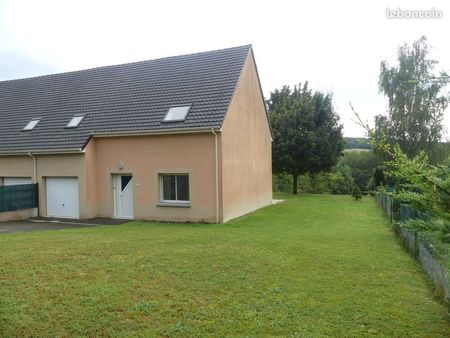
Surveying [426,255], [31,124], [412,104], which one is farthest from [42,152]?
[412,104]

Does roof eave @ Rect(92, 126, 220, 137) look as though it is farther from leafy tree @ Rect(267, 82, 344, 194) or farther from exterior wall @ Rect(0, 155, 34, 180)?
leafy tree @ Rect(267, 82, 344, 194)

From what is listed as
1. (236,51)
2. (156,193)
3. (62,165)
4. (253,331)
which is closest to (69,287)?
(253,331)

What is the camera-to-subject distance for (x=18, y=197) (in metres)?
19.0

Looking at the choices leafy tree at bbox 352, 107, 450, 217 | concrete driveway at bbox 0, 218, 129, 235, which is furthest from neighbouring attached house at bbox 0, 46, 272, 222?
leafy tree at bbox 352, 107, 450, 217

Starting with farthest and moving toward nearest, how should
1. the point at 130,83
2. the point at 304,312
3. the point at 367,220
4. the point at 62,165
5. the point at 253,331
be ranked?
the point at 130,83 → the point at 62,165 → the point at 367,220 → the point at 304,312 → the point at 253,331

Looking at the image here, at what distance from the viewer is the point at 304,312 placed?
610 centimetres

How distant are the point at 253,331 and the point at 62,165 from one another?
15.9m

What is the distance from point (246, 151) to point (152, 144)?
4.83 meters

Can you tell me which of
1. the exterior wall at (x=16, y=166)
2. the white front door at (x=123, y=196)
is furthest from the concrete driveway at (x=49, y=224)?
the exterior wall at (x=16, y=166)

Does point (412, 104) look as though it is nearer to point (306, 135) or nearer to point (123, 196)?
point (306, 135)

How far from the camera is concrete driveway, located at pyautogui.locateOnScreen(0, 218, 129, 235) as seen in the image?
16300 millimetres

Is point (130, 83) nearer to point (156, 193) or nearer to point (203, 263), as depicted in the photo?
point (156, 193)

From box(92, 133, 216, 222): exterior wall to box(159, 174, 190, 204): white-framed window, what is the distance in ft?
0.99

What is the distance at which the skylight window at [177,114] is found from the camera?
680 inches
